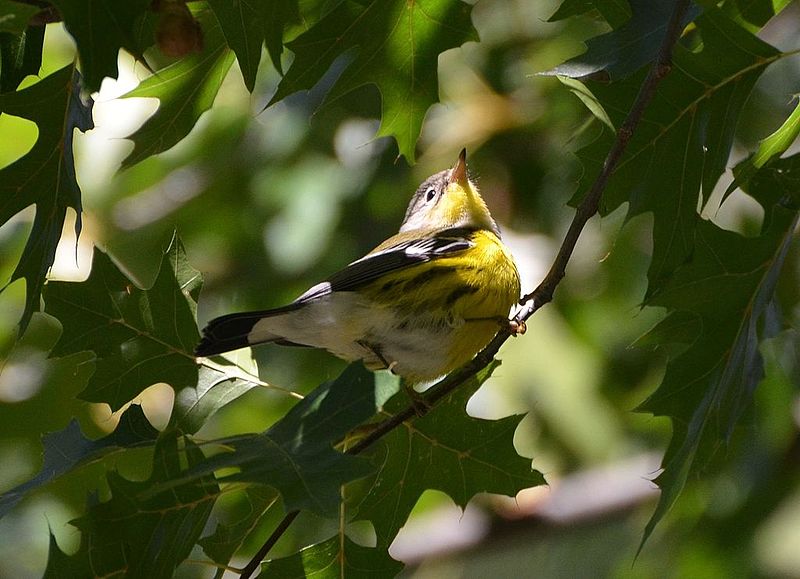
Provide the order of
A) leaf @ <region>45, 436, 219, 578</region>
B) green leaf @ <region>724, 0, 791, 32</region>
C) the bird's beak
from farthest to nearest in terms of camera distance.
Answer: the bird's beak < green leaf @ <region>724, 0, 791, 32</region> < leaf @ <region>45, 436, 219, 578</region>

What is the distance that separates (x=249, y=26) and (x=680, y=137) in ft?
4.26

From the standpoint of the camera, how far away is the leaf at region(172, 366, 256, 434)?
3289mm

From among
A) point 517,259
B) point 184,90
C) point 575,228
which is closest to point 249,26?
point 184,90

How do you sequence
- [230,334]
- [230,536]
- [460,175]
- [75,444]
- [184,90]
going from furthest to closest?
[460,175] → [230,334] → [184,90] → [230,536] → [75,444]

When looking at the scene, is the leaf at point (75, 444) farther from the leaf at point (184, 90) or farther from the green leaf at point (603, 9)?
the green leaf at point (603, 9)

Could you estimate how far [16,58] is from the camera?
303 cm

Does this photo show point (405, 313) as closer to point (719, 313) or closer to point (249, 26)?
point (719, 313)

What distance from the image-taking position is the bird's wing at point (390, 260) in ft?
13.2

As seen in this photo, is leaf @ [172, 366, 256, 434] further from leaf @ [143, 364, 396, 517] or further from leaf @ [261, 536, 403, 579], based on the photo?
leaf @ [143, 364, 396, 517]

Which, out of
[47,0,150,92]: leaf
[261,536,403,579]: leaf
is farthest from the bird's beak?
[47,0,150,92]: leaf

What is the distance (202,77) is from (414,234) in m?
1.66

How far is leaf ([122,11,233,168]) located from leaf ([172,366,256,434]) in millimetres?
683

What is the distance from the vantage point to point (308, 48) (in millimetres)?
3279

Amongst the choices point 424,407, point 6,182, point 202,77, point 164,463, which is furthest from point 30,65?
point 424,407
